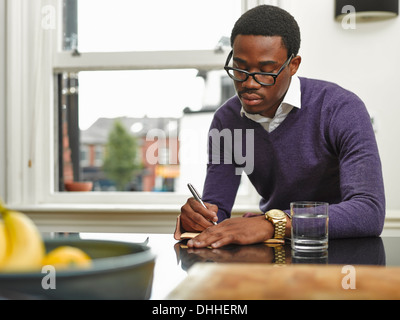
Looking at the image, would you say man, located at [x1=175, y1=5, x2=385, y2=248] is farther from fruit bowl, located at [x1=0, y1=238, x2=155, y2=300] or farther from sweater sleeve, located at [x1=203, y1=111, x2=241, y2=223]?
fruit bowl, located at [x1=0, y1=238, x2=155, y2=300]

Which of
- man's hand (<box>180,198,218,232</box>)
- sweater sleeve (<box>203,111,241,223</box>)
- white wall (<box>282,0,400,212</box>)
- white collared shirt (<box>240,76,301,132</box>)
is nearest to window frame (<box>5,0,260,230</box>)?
white wall (<box>282,0,400,212</box>)

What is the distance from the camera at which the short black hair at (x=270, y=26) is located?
1.55 metres

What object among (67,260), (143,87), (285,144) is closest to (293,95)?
(285,144)

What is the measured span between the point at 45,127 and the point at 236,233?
5.42 feet

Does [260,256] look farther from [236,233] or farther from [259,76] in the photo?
[259,76]

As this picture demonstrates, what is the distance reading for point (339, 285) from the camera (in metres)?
0.62

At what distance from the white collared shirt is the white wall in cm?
60

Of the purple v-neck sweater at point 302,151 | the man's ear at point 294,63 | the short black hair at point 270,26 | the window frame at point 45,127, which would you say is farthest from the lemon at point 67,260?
the window frame at point 45,127

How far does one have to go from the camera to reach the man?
1.32 m

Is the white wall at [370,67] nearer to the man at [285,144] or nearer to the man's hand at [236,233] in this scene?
the man at [285,144]

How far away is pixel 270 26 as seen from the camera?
1.57 metres
